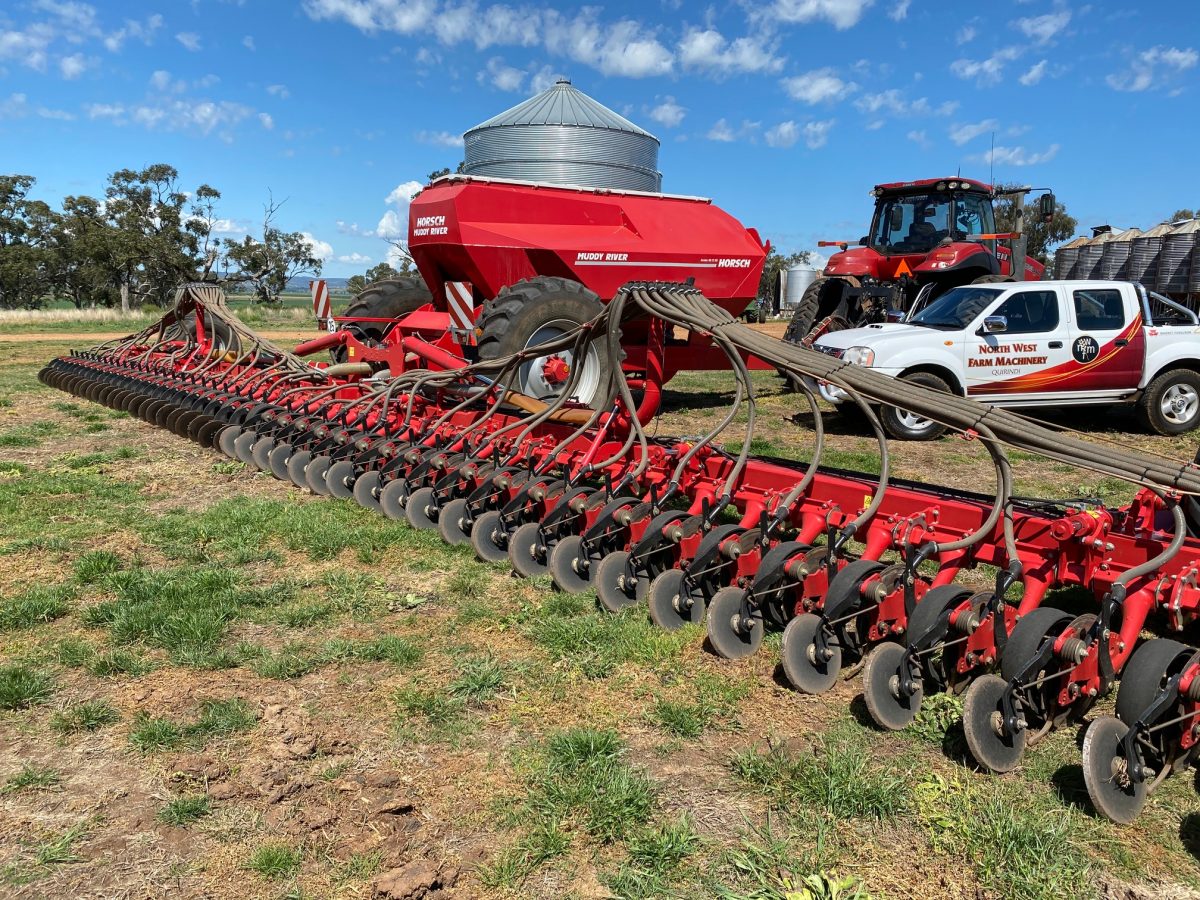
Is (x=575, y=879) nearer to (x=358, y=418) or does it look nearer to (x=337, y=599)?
(x=337, y=599)

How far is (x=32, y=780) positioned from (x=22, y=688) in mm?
632

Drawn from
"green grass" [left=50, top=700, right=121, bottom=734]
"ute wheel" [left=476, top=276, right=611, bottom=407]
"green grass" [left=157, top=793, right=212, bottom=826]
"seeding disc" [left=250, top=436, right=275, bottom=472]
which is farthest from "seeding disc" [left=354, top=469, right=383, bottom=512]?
"green grass" [left=157, top=793, right=212, bottom=826]

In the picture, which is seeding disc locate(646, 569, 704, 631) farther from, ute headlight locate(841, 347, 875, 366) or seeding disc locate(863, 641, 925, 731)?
ute headlight locate(841, 347, 875, 366)

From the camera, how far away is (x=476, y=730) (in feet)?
9.67

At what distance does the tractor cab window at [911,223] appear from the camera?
11156mm

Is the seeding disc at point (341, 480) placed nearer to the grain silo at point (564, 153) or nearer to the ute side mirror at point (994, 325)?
the grain silo at point (564, 153)

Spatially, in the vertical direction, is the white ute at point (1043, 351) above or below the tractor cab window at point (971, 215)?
below

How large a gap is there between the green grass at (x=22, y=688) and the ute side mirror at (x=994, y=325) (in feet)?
25.2

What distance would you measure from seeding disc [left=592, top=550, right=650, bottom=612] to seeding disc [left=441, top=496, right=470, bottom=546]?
1.06 m

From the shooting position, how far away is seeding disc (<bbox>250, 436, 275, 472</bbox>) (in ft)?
20.3

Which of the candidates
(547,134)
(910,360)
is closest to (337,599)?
(910,360)

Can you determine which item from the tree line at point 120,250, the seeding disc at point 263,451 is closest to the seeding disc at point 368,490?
the seeding disc at point 263,451

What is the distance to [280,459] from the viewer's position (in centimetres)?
599

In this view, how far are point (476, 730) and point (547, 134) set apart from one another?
8.66 m
